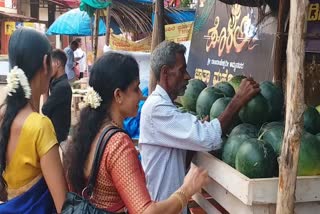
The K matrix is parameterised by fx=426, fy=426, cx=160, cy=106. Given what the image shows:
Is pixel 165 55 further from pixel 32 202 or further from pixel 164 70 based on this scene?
pixel 32 202

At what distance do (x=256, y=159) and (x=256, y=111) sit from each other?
1.42 feet

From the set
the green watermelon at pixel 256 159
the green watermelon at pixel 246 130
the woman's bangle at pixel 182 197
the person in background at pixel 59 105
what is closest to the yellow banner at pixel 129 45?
the person in background at pixel 59 105

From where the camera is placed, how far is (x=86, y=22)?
37.2ft

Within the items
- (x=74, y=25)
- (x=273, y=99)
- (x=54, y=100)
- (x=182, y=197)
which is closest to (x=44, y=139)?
(x=182, y=197)

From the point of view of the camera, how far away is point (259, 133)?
2.13 meters

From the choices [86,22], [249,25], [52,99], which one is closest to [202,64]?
[249,25]

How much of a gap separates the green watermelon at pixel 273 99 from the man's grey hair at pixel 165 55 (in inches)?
19.9

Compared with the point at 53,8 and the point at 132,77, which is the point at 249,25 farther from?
the point at 53,8

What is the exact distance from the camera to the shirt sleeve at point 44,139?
1.80 metres

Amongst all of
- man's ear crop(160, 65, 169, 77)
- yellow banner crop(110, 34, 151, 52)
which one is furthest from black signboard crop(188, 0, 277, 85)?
man's ear crop(160, 65, 169, 77)

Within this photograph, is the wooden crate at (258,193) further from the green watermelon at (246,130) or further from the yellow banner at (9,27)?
the yellow banner at (9,27)

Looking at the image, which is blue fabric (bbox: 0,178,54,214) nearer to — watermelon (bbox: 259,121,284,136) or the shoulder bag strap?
the shoulder bag strap

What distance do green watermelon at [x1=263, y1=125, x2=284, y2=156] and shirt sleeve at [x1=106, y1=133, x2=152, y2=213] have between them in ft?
2.16

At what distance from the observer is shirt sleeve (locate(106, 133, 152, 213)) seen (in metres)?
1.62
